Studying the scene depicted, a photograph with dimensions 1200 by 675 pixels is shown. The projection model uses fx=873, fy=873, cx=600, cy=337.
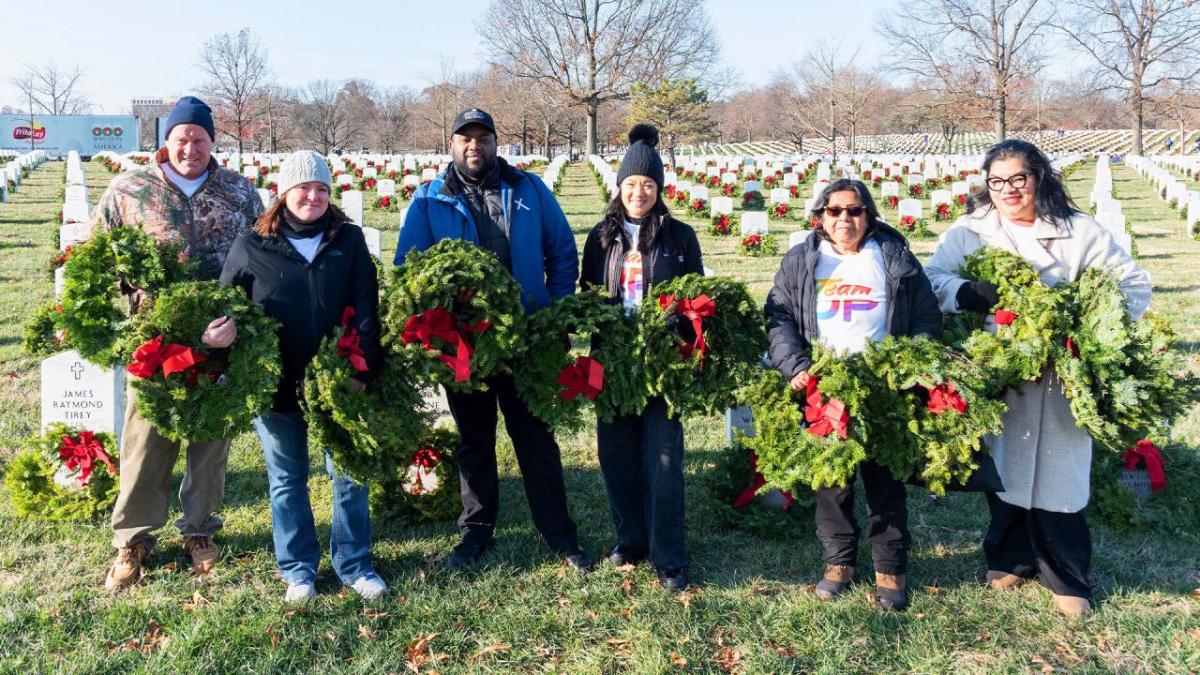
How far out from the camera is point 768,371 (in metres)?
3.84

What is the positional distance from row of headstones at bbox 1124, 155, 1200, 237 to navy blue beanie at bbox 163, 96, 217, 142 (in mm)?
18392

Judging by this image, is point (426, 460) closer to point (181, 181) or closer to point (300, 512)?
point (300, 512)

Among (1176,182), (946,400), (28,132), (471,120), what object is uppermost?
(28,132)

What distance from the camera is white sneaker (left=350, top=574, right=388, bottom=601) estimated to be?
4.03m

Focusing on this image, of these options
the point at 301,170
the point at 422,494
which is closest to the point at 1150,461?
the point at 422,494

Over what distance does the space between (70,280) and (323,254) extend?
3.55 feet

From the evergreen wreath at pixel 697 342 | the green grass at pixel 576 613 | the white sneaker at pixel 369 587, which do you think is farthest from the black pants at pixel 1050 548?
the white sneaker at pixel 369 587

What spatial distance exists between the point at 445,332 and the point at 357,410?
485 millimetres

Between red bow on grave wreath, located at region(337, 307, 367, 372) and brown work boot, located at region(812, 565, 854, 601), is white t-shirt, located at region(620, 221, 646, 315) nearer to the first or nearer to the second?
red bow on grave wreath, located at region(337, 307, 367, 372)

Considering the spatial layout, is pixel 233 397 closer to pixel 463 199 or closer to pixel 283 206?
pixel 283 206

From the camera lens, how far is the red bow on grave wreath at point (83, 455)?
194 inches

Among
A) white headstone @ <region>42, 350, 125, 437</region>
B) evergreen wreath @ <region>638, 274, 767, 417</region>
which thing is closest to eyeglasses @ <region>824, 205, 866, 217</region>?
evergreen wreath @ <region>638, 274, 767, 417</region>

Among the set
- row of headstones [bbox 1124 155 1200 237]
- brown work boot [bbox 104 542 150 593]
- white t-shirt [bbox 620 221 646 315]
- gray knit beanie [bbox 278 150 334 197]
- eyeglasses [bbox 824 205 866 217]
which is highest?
row of headstones [bbox 1124 155 1200 237]

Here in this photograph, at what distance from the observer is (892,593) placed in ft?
13.0
